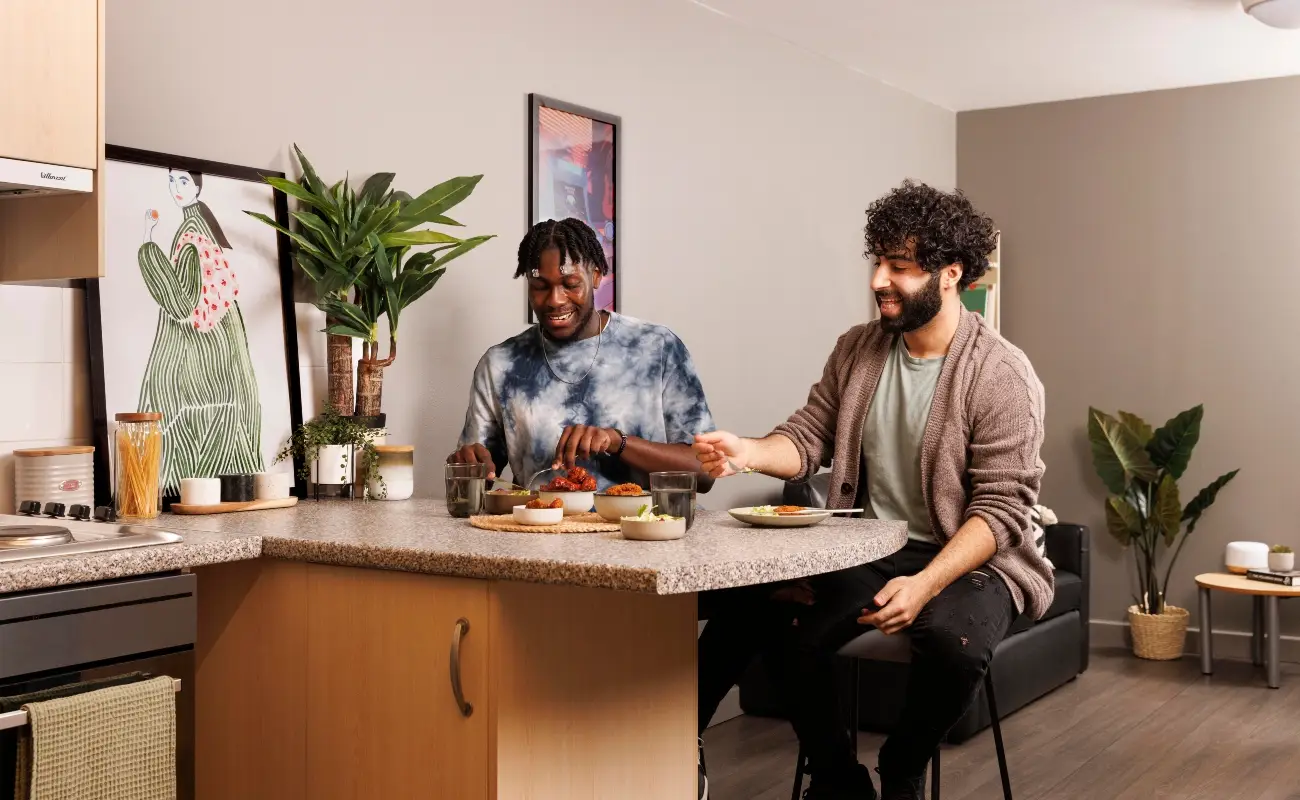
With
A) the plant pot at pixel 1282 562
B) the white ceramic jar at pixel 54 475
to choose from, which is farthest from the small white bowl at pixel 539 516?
the plant pot at pixel 1282 562

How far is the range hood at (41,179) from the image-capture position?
2.21 meters

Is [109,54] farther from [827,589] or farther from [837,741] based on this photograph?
[837,741]

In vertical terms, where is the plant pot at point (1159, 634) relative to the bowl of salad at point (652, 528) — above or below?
below

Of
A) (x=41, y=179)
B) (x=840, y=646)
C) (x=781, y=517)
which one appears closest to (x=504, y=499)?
(x=781, y=517)

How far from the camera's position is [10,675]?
6.12 ft

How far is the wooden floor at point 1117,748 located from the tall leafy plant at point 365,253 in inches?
66.2

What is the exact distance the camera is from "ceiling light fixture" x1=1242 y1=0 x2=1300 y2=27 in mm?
4527

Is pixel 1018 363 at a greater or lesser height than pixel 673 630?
greater

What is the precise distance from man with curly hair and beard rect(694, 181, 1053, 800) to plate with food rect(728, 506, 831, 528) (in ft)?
0.67

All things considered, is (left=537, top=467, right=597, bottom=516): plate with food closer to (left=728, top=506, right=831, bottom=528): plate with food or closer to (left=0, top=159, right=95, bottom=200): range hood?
(left=728, top=506, right=831, bottom=528): plate with food

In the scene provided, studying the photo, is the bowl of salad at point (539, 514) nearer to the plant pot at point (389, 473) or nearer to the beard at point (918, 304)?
the plant pot at point (389, 473)

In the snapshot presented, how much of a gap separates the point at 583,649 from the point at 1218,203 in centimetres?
489

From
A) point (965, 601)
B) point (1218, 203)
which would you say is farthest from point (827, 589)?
point (1218, 203)

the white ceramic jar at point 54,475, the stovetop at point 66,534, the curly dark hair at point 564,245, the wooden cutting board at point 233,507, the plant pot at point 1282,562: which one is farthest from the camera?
the plant pot at point 1282,562
